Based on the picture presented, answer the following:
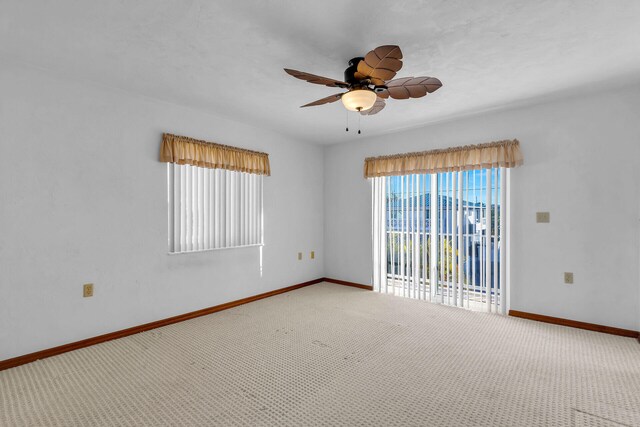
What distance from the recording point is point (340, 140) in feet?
16.7

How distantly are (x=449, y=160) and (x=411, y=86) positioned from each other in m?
2.09

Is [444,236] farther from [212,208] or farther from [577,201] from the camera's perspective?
[212,208]

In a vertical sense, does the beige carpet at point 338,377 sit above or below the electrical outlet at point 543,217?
below

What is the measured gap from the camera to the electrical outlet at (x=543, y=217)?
11.3 feet

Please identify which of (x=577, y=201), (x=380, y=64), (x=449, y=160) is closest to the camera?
(x=380, y=64)

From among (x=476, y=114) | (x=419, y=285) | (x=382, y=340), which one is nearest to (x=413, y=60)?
(x=476, y=114)

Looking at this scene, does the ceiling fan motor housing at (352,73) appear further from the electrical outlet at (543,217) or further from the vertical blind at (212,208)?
the electrical outlet at (543,217)

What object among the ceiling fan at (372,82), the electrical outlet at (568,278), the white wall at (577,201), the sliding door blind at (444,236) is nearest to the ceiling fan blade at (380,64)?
the ceiling fan at (372,82)

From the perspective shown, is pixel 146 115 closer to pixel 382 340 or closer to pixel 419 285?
pixel 382 340

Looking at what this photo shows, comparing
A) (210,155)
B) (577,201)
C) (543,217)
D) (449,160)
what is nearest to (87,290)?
(210,155)

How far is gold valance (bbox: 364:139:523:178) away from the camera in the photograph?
360cm

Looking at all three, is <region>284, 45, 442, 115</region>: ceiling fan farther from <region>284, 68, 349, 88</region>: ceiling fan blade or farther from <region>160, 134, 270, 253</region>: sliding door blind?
<region>160, 134, 270, 253</region>: sliding door blind

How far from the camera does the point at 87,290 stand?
2.84 meters

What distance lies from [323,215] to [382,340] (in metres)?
2.86
